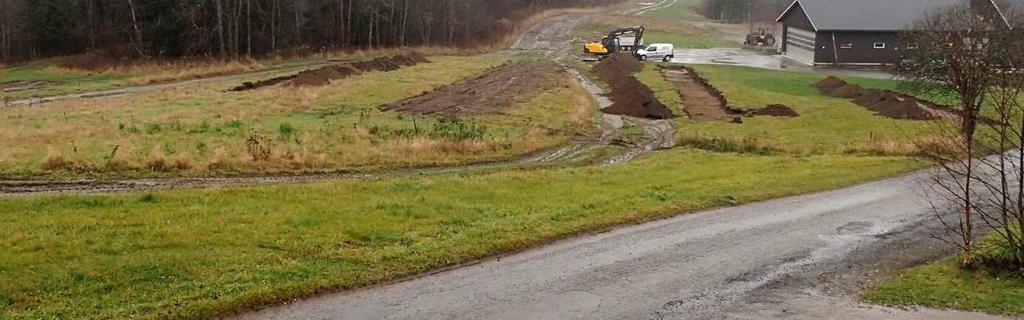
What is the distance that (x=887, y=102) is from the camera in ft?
137

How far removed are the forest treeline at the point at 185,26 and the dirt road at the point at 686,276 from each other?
55.9m

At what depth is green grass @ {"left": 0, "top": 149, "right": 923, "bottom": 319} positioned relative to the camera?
9.98m

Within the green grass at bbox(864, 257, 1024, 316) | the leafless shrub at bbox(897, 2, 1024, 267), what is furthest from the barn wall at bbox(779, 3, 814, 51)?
the green grass at bbox(864, 257, 1024, 316)

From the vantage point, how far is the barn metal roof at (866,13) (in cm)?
7150

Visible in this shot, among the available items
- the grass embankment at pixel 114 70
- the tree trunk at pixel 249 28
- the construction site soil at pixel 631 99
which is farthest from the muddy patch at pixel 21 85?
the construction site soil at pixel 631 99

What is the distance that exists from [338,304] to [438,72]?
46784 millimetres

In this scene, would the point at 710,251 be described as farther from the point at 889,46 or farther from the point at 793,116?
the point at 889,46

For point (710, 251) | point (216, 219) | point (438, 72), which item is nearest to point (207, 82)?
point (438, 72)

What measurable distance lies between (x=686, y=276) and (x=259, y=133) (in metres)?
18.5

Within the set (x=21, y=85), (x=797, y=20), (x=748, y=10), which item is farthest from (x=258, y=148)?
(x=748, y=10)

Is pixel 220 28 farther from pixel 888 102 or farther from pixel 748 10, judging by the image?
pixel 748 10

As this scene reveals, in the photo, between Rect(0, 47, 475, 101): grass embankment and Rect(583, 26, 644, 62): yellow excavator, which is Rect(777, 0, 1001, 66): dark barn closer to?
Rect(583, 26, 644, 62): yellow excavator

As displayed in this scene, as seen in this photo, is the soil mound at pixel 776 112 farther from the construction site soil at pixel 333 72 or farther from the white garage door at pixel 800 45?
the white garage door at pixel 800 45

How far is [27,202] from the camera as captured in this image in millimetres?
14531
